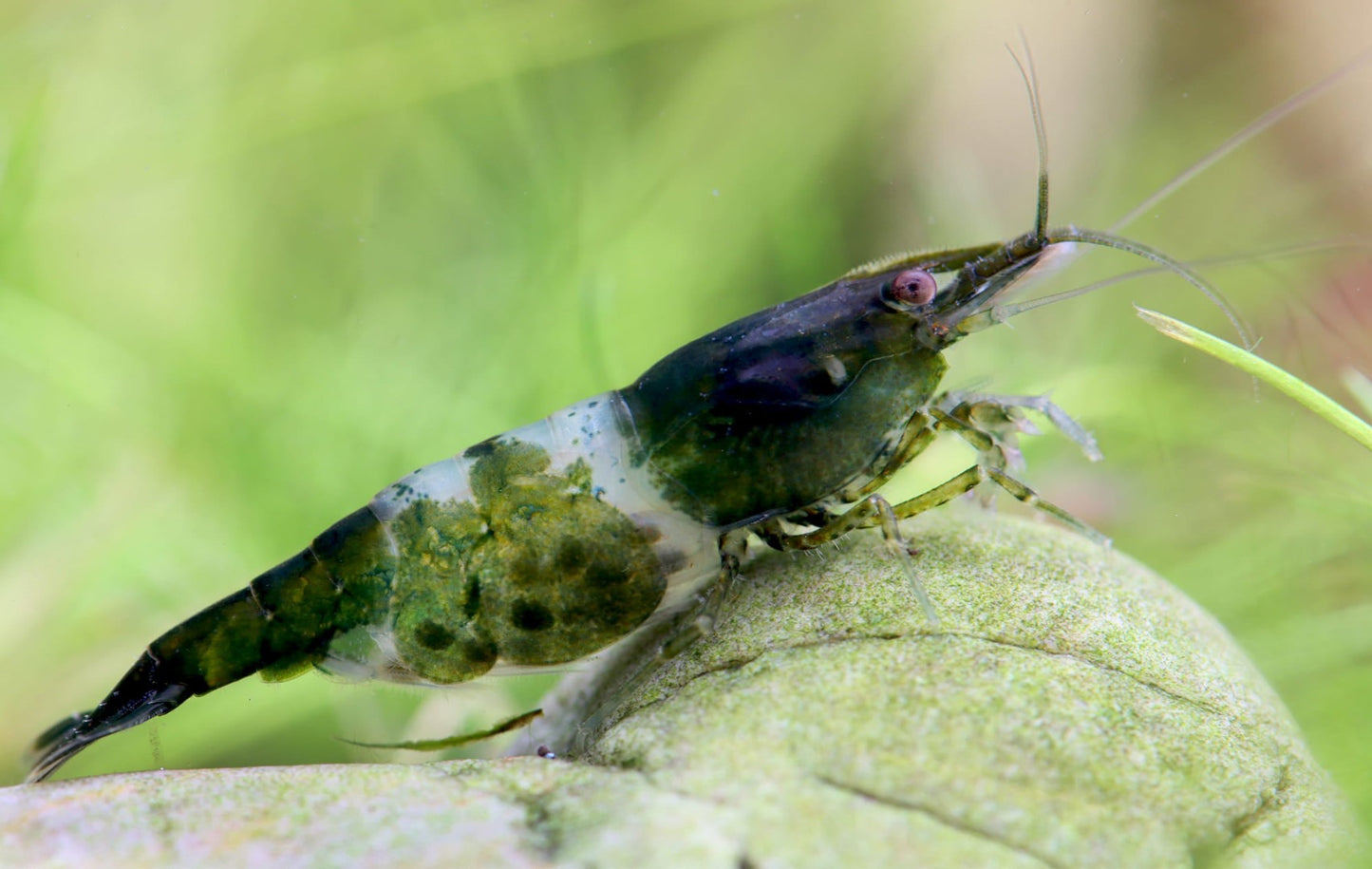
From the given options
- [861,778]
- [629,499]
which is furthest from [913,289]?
[861,778]

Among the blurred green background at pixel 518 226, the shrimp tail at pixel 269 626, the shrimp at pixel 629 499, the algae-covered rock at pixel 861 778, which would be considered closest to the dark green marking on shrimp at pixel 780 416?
the shrimp at pixel 629 499

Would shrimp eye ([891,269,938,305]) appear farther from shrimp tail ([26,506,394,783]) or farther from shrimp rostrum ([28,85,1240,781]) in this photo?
shrimp tail ([26,506,394,783])

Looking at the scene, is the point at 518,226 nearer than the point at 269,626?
No

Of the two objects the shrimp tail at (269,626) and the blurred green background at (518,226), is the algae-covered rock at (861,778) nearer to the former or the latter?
the shrimp tail at (269,626)

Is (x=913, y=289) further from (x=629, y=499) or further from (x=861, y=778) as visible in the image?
(x=861, y=778)

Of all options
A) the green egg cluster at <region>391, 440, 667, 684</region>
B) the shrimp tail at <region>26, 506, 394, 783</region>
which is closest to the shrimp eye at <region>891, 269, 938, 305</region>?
the green egg cluster at <region>391, 440, 667, 684</region>

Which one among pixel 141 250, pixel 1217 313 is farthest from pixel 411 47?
pixel 1217 313
